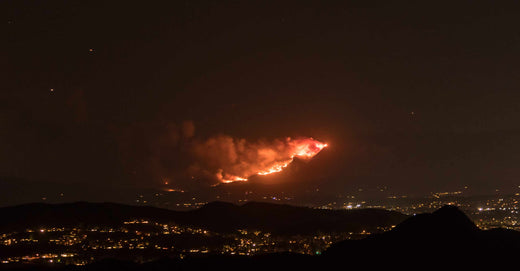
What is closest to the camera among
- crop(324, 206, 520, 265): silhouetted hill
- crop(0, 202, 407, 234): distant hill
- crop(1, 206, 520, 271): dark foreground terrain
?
crop(1, 206, 520, 271): dark foreground terrain

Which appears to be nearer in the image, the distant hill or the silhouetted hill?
the silhouetted hill

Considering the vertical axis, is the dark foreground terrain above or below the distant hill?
below

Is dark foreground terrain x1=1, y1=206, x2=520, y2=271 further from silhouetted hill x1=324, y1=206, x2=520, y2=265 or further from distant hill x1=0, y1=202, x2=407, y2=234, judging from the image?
distant hill x1=0, y1=202, x2=407, y2=234

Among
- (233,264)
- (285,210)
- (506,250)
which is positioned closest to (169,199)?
(285,210)

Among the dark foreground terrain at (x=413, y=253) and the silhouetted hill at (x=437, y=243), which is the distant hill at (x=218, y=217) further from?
the silhouetted hill at (x=437, y=243)

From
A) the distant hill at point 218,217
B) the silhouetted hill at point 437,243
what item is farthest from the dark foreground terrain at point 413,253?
the distant hill at point 218,217

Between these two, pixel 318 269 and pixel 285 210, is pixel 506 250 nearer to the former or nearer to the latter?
pixel 318 269

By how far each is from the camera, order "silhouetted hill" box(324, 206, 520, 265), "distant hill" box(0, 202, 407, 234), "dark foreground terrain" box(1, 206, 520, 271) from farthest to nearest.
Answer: "distant hill" box(0, 202, 407, 234), "silhouetted hill" box(324, 206, 520, 265), "dark foreground terrain" box(1, 206, 520, 271)

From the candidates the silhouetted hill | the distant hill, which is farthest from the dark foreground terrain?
the distant hill
